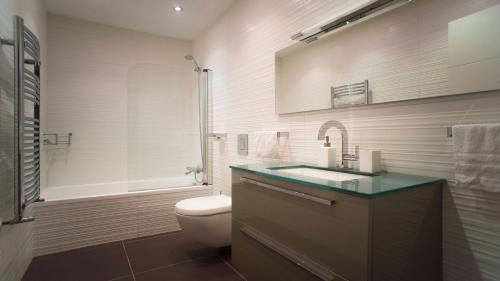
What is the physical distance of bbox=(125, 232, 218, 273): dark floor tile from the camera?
2.03 meters

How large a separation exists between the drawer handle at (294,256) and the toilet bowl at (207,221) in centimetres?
38

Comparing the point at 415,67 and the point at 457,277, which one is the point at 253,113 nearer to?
the point at 415,67

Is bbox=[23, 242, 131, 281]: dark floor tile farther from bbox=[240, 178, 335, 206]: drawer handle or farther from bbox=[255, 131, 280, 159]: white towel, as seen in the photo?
bbox=[255, 131, 280, 159]: white towel

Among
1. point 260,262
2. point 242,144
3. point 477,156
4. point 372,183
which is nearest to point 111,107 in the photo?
point 242,144

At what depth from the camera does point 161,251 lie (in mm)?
2234

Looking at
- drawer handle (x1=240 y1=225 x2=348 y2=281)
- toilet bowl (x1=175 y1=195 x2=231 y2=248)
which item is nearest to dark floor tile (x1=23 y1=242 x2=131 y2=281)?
toilet bowl (x1=175 y1=195 x2=231 y2=248)

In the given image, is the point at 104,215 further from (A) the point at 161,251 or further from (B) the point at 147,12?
(B) the point at 147,12

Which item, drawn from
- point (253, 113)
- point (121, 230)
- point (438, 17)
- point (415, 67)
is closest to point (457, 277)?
point (415, 67)

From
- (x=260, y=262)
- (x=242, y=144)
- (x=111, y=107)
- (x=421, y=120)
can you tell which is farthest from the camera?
(x=111, y=107)

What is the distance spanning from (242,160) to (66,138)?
7.15 feet

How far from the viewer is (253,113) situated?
2.41m

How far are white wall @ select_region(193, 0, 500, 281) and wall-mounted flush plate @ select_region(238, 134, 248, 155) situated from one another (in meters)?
0.16

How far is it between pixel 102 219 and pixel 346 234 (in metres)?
2.32

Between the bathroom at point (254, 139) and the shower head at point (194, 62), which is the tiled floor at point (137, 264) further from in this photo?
the shower head at point (194, 62)
